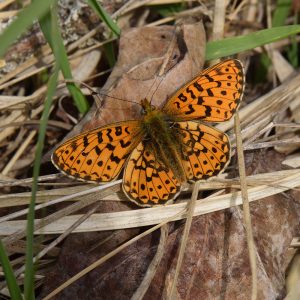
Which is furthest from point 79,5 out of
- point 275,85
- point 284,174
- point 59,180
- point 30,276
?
point 30,276

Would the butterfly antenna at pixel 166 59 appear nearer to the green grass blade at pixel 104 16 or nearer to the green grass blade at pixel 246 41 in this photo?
the green grass blade at pixel 246 41

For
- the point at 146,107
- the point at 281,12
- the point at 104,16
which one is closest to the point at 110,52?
the point at 104,16

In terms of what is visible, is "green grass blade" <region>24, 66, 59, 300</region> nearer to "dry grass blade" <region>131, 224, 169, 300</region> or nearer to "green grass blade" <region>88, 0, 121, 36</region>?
"dry grass blade" <region>131, 224, 169, 300</region>

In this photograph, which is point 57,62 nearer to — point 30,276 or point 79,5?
point 30,276

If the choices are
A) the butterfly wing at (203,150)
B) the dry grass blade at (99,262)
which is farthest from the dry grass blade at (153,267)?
the butterfly wing at (203,150)

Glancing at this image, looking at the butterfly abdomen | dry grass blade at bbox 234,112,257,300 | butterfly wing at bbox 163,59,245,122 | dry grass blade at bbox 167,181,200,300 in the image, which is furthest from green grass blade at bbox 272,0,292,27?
dry grass blade at bbox 167,181,200,300

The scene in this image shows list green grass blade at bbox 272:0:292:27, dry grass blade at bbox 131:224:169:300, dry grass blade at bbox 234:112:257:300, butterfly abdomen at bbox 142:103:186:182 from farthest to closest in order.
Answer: green grass blade at bbox 272:0:292:27
butterfly abdomen at bbox 142:103:186:182
dry grass blade at bbox 131:224:169:300
dry grass blade at bbox 234:112:257:300
